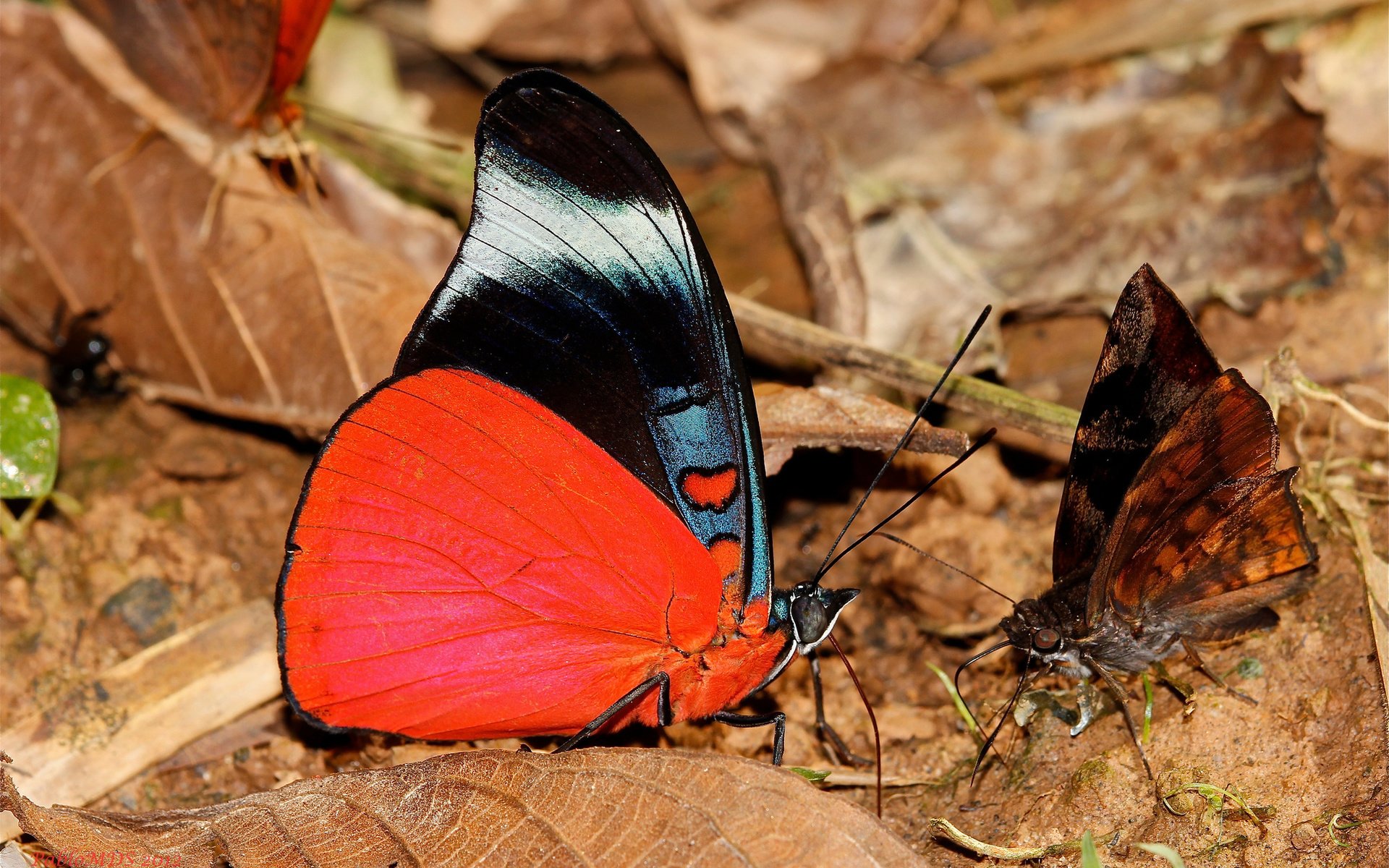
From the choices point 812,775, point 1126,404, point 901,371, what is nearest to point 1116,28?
point 901,371

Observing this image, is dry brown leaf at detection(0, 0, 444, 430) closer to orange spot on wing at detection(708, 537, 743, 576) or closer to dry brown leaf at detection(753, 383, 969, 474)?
dry brown leaf at detection(753, 383, 969, 474)

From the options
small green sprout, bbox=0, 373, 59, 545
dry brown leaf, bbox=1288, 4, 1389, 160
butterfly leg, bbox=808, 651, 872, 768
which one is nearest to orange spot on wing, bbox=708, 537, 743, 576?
butterfly leg, bbox=808, 651, 872, 768

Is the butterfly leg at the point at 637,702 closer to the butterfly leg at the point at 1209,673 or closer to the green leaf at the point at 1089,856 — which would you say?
the green leaf at the point at 1089,856

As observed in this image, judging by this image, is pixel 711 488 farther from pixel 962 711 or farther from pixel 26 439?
pixel 26 439

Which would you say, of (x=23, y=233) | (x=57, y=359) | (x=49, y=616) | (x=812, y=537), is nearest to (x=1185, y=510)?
(x=812, y=537)

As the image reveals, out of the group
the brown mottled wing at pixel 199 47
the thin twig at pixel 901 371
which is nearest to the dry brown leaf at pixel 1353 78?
the thin twig at pixel 901 371
